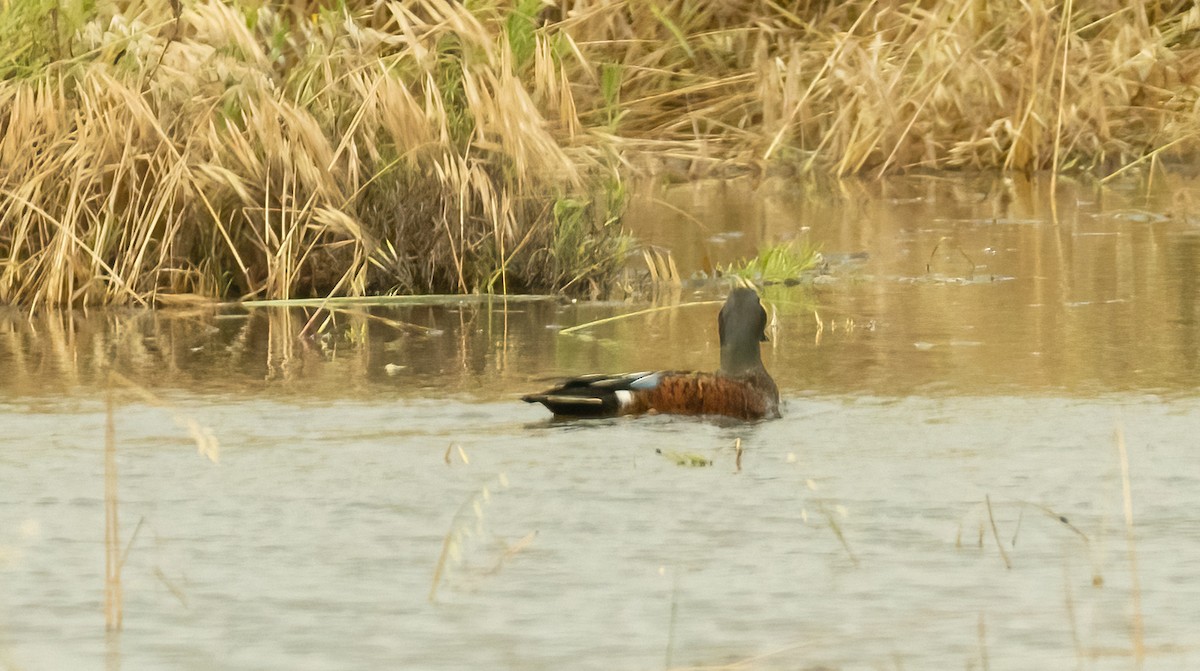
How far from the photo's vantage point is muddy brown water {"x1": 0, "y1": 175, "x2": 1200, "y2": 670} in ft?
14.1

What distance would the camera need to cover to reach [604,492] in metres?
5.67

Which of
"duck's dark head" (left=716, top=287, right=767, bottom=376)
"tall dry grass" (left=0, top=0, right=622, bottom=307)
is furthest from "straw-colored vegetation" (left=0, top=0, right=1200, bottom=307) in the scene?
"duck's dark head" (left=716, top=287, right=767, bottom=376)

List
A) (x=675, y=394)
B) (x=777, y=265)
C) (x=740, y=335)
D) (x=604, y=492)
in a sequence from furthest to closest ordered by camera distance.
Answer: (x=777, y=265)
(x=740, y=335)
(x=675, y=394)
(x=604, y=492)

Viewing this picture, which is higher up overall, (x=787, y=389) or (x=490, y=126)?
(x=490, y=126)

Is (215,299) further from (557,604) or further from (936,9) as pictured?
(936,9)

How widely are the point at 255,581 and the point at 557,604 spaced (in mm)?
669

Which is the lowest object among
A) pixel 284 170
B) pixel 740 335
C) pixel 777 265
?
pixel 777 265

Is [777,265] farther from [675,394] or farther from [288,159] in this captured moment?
[675,394]

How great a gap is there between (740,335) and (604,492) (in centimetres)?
140

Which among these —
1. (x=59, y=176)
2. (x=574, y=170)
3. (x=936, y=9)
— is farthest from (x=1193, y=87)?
(x=59, y=176)

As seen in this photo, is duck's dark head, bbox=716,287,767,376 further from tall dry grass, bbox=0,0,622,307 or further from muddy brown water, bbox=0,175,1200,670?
tall dry grass, bbox=0,0,622,307

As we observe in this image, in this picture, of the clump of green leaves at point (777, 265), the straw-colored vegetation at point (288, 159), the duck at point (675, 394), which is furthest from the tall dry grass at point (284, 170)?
the duck at point (675, 394)

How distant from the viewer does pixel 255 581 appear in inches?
187

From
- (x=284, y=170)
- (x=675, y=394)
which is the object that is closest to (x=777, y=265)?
(x=284, y=170)
